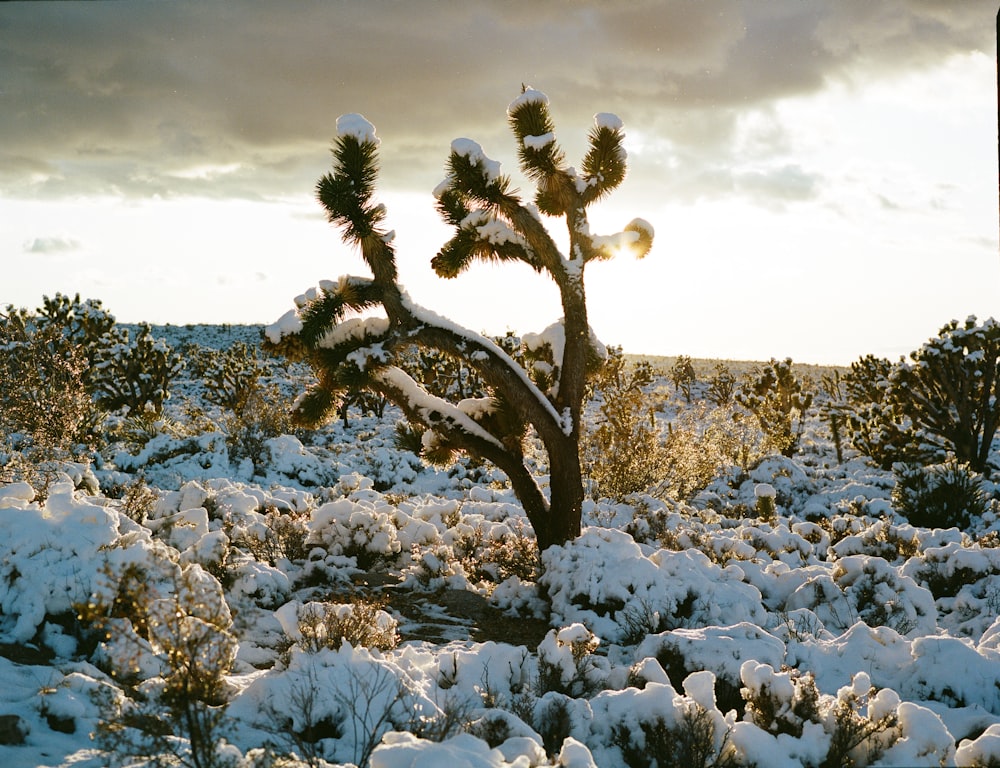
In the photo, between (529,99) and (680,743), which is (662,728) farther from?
(529,99)

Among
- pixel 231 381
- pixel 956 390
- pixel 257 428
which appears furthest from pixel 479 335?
pixel 231 381

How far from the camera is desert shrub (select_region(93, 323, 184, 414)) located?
894 inches

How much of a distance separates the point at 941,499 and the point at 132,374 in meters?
22.7

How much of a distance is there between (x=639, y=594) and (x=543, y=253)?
4120 mm

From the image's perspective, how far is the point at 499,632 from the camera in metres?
7.06

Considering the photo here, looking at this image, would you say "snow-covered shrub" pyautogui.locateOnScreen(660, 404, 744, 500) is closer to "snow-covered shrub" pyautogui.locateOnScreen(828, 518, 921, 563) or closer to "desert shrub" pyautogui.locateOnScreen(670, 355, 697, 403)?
"snow-covered shrub" pyautogui.locateOnScreen(828, 518, 921, 563)

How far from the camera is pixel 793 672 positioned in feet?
15.8

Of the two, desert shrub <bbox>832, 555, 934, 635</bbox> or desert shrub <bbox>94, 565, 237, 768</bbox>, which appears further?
desert shrub <bbox>832, 555, 934, 635</bbox>

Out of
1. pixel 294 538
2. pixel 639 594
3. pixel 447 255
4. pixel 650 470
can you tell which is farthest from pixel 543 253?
pixel 650 470

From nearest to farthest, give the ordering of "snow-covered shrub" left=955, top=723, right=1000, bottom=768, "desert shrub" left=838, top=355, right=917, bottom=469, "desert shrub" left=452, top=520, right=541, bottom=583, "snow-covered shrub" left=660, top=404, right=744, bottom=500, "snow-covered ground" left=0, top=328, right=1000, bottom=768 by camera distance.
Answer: "snow-covered shrub" left=955, top=723, right=1000, bottom=768 → "snow-covered ground" left=0, top=328, right=1000, bottom=768 → "desert shrub" left=452, top=520, right=541, bottom=583 → "snow-covered shrub" left=660, top=404, right=744, bottom=500 → "desert shrub" left=838, top=355, right=917, bottom=469

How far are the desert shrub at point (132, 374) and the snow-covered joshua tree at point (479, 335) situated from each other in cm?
1660

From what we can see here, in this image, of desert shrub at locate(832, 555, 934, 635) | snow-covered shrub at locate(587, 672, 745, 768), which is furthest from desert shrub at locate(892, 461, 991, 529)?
snow-covered shrub at locate(587, 672, 745, 768)

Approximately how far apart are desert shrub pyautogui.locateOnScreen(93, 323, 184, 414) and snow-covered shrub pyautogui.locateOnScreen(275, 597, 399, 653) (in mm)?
18574

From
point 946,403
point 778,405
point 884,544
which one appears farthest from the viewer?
point 778,405
